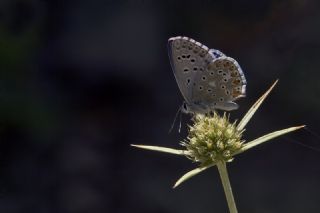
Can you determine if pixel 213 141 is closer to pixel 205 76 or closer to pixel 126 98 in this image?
pixel 205 76

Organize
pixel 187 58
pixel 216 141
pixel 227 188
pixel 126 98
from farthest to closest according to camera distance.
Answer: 1. pixel 126 98
2. pixel 187 58
3. pixel 216 141
4. pixel 227 188

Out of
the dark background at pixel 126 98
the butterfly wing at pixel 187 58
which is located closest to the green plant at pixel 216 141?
the butterfly wing at pixel 187 58

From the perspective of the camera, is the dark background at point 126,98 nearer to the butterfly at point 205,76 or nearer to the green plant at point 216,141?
the butterfly at point 205,76

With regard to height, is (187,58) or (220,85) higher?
(187,58)

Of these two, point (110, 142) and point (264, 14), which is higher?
point (264, 14)

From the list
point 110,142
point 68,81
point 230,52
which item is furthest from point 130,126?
point 230,52

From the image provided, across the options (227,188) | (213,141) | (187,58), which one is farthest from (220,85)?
(227,188)

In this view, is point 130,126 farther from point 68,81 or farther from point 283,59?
point 283,59
